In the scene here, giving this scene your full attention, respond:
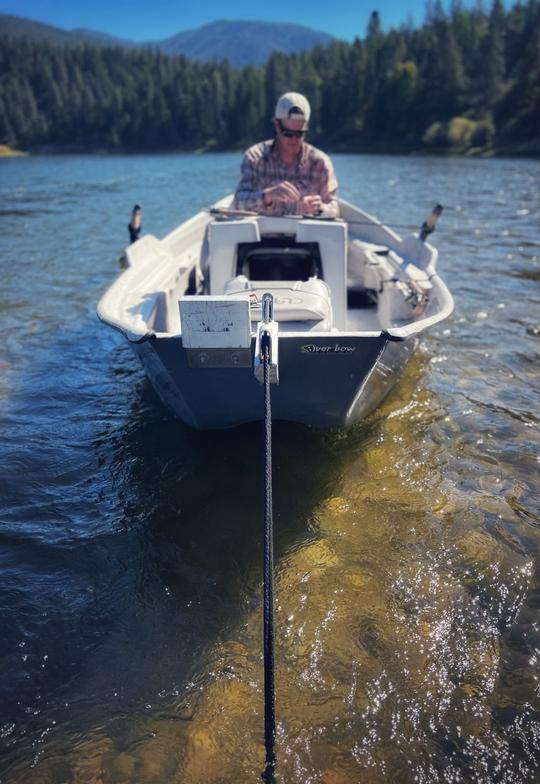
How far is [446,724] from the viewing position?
8.34 ft

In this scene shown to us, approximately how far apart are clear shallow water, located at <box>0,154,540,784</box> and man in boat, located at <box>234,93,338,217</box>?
236 cm

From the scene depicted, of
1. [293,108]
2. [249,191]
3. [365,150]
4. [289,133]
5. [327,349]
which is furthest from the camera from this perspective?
[365,150]

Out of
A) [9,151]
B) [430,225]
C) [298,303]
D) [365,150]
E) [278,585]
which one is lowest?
[9,151]

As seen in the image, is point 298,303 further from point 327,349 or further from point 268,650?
point 268,650

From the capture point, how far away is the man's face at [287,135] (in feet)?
20.0

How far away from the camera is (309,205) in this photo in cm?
653

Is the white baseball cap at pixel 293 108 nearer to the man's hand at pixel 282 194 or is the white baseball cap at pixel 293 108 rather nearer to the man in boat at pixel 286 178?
the man in boat at pixel 286 178

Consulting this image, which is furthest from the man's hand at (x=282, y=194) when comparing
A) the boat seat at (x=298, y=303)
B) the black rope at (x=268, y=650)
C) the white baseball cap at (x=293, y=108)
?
the black rope at (x=268, y=650)

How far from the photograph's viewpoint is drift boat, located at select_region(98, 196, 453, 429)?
11.5 feet

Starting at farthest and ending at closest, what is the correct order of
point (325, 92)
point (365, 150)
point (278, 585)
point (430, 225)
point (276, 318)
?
point (325, 92), point (365, 150), point (430, 225), point (276, 318), point (278, 585)

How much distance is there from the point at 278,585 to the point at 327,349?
149 cm

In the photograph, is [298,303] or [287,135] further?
[287,135]

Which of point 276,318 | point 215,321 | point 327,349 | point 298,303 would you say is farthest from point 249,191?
point 215,321

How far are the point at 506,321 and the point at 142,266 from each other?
5072mm
